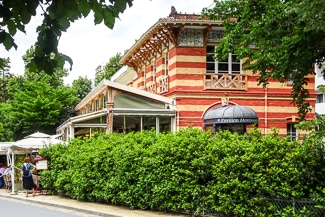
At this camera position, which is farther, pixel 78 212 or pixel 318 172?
pixel 78 212

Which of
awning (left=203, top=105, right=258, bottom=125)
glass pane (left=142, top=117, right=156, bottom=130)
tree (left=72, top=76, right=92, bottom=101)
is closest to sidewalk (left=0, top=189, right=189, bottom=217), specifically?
glass pane (left=142, top=117, right=156, bottom=130)

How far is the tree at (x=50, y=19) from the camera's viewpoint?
4974 mm

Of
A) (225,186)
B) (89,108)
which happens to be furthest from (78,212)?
(89,108)

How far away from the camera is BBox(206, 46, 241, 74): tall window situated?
2892cm

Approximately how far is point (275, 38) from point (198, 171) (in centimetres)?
558

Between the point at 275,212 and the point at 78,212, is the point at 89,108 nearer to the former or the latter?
the point at 78,212

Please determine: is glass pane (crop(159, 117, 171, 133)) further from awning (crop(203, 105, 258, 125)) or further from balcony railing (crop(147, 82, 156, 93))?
balcony railing (crop(147, 82, 156, 93))

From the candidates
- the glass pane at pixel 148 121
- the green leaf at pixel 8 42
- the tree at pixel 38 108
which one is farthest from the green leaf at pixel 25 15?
the tree at pixel 38 108

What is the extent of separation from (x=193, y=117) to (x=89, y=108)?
12.9 metres

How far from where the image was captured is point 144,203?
58.1 ft

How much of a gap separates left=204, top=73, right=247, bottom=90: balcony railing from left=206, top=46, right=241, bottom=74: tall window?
34 cm

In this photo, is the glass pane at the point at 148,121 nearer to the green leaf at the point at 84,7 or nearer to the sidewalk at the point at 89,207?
the sidewalk at the point at 89,207

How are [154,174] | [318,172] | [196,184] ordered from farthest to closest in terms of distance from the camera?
1. [154,174]
2. [196,184]
3. [318,172]

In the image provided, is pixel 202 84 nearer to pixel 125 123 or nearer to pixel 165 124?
pixel 165 124
